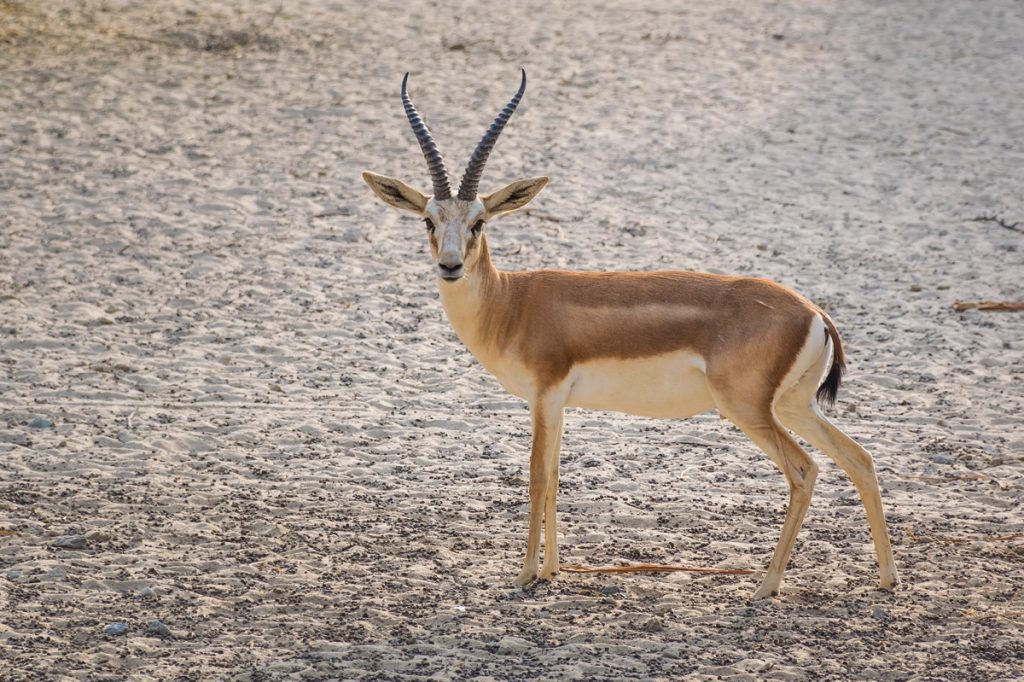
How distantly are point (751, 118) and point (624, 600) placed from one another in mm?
9637

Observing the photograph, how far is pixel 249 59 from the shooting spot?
17219 mm

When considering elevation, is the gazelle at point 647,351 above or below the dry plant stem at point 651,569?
above

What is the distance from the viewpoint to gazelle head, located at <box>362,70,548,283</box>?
7258mm

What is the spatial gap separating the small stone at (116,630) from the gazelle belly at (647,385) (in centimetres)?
262

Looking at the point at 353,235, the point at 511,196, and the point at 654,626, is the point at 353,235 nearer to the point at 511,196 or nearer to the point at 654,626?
the point at 511,196

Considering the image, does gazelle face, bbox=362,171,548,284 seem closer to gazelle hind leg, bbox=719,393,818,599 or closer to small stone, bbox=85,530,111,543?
gazelle hind leg, bbox=719,393,818,599

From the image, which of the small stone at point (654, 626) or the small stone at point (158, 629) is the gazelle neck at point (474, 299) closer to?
the small stone at point (654, 626)

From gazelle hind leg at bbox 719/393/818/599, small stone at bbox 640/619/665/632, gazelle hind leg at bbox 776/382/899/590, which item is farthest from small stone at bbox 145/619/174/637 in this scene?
gazelle hind leg at bbox 776/382/899/590

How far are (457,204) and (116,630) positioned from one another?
2856 mm

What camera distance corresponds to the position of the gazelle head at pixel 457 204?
7258 millimetres

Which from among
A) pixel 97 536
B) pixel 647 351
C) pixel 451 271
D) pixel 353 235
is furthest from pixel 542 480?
pixel 353 235

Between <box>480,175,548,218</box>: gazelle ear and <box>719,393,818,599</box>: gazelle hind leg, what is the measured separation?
66.1 inches

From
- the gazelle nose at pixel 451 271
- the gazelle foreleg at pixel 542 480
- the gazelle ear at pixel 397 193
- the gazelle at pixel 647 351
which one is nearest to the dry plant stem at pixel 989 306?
the gazelle at pixel 647 351

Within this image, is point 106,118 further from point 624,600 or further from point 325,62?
point 624,600
